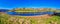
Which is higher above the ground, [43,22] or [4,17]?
[4,17]

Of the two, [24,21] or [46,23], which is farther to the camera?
[46,23]

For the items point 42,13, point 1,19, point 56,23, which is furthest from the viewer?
point 42,13

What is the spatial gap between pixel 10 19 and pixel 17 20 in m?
0.30

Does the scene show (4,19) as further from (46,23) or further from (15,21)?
(46,23)

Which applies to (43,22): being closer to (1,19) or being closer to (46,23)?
(46,23)

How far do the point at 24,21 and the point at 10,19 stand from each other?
61cm

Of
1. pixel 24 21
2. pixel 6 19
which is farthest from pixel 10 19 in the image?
pixel 24 21

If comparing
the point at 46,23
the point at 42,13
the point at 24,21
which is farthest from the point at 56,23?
the point at 42,13

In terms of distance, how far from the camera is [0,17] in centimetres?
660

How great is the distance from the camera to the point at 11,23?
658 cm

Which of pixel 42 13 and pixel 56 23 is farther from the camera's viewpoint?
pixel 42 13

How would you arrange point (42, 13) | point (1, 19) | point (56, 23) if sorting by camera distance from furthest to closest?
point (42, 13), point (56, 23), point (1, 19)

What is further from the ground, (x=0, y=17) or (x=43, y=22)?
(x=0, y=17)

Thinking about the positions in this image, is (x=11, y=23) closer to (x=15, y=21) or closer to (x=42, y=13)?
(x=15, y=21)
